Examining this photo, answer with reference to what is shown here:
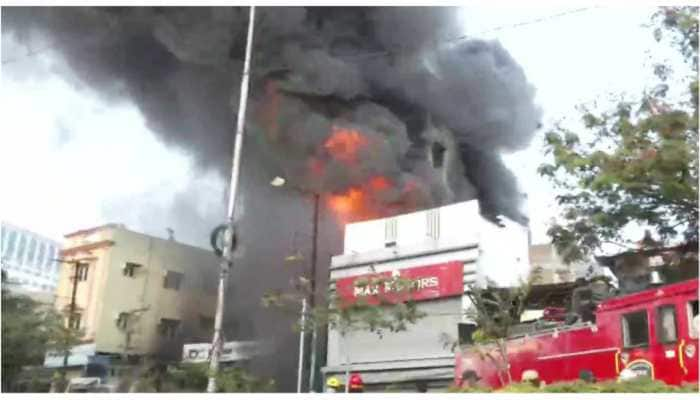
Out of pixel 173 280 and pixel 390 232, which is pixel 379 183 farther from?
pixel 173 280

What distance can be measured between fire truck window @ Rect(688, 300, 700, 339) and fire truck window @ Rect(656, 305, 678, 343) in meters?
0.16

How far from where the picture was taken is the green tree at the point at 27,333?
9844 mm

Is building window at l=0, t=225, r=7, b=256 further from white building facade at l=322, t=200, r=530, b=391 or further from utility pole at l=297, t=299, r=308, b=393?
white building facade at l=322, t=200, r=530, b=391

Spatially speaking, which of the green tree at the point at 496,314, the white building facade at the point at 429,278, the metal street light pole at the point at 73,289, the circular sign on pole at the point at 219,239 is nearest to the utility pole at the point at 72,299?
the metal street light pole at the point at 73,289

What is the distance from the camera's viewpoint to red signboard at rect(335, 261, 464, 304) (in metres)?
9.18

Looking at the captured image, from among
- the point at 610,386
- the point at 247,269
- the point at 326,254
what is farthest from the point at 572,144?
the point at 247,269

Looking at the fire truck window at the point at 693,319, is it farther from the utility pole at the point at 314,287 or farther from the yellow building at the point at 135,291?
the yellow building at the point at 135,291

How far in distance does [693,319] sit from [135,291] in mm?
7007

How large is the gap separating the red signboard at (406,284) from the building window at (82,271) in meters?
3.59

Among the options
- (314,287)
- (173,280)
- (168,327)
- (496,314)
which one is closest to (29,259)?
(173,280)

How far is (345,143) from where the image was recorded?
11070 mm

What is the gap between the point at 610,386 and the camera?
288 inches

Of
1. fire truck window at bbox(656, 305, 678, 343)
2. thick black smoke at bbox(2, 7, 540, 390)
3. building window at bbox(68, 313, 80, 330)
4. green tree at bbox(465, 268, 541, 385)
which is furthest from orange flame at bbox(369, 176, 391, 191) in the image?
building window at bbox(68, 313, 80, 330)

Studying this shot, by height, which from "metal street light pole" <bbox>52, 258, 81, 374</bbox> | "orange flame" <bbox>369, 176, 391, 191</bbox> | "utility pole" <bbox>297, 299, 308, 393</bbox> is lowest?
"utility pole" <bbox>297, 299, 308, 393</bbox>
